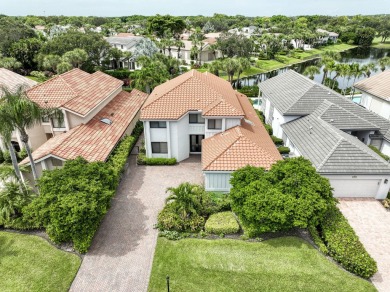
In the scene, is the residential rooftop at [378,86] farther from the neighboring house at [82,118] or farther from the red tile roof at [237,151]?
the neighboring house at [82,118]

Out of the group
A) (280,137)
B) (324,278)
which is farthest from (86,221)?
(280,137)

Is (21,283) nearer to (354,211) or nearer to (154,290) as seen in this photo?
(154,290)

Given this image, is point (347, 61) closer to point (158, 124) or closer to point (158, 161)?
point (158, 124)

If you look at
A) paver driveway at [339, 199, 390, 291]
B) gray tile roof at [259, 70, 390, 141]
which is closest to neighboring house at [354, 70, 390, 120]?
gray tile roof at [259, 70, 390, 141]

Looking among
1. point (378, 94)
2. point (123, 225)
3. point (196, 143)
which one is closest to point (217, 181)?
point (196, 143)

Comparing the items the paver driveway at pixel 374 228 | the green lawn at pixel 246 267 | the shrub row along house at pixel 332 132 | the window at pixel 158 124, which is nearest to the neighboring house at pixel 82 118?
the window at pixel 158 124

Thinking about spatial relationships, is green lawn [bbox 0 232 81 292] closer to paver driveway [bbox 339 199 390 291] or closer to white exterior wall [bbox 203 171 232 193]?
white exterior wall [bbox 203 171 232 193]

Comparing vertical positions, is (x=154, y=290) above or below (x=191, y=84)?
below
